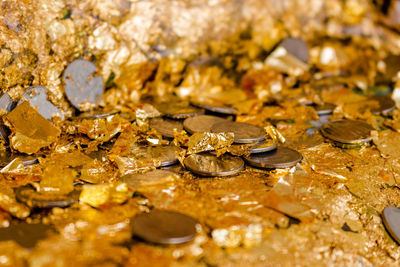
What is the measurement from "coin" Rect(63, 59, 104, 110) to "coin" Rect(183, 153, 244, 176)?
2.91 ft

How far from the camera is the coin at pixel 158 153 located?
1.62m

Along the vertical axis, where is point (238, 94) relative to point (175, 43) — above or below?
below

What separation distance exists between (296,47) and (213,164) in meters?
1.98

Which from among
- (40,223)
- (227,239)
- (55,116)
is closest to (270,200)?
(227,239)

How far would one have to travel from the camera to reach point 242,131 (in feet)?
5.96

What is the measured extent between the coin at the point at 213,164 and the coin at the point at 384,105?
1277mm

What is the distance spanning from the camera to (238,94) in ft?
8.48

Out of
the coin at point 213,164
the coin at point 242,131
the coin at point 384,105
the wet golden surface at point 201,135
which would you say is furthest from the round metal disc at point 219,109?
the coin at point 384,105

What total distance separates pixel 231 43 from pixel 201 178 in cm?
168

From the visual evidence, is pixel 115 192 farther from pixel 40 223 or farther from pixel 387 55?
pixel 387 55

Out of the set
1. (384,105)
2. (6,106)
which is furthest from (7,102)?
(384,105)

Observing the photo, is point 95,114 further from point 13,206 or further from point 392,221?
point 392,221

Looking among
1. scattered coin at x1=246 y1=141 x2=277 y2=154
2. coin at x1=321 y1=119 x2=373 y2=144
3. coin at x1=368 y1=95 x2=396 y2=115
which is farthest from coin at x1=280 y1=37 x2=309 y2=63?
scattered coin at x1=246 y1=141 x2=277 y2=154

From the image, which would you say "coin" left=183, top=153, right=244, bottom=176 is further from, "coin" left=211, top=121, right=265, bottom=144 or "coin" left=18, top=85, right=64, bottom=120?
"coin" left=18, top=85, right=64, bottom=120
